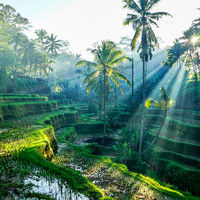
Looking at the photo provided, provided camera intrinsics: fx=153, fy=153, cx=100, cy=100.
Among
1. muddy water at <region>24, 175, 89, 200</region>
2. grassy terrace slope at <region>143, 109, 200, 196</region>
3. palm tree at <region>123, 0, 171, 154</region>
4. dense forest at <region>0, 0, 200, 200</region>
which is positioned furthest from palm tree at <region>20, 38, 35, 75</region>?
muddy water at <region>24, 175, 89, 200</region>

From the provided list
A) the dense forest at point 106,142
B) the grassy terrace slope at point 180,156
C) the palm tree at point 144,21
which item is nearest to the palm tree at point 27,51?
the dense forest at point 106,142

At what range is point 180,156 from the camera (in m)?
14.4

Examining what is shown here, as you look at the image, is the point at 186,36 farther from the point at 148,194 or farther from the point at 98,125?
the point at 148,194

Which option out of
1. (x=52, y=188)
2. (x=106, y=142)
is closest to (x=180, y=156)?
(x=106, y=142)

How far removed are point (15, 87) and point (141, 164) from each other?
26309mm

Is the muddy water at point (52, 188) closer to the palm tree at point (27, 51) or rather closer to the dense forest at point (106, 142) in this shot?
the dense forest at point (106, 142)

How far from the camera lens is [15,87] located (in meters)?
29.2

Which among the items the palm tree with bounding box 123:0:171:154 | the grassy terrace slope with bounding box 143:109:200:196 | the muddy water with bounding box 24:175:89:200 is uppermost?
the palm tree with bounding box 123:0:171:154

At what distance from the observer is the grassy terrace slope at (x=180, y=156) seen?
40.9 feet

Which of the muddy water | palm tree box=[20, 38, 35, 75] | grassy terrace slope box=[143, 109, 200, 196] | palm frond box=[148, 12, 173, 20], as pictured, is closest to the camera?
the muddy water

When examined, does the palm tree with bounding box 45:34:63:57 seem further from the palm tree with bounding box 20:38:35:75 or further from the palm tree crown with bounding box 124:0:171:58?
the palm tree crown with bounding box 124:0:171:58

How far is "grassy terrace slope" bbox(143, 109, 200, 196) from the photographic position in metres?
12.5

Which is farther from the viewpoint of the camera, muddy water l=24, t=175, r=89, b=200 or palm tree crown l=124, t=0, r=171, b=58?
palm tree crown l=124, t=0, r=171, b=58

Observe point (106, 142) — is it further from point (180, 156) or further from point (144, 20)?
point (144, 20)
